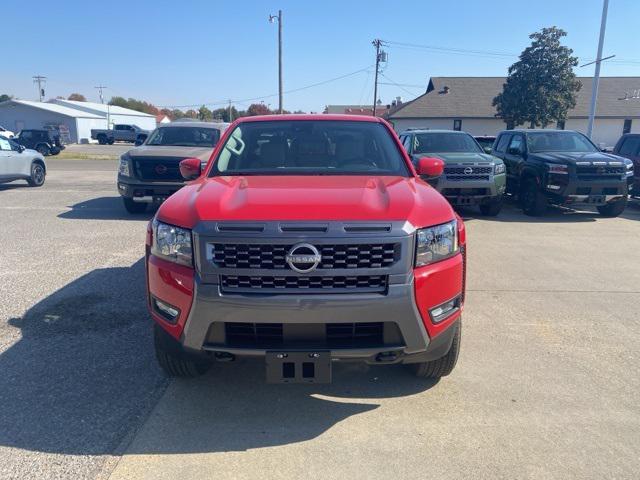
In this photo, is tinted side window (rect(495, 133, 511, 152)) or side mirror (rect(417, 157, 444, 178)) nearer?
side mirror (rect(417, 157, 444, 178))

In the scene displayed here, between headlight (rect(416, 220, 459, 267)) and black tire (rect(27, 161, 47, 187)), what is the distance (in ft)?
47.4

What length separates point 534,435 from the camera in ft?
9.43

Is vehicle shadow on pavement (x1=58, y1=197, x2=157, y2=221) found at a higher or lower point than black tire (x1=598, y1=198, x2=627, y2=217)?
lower

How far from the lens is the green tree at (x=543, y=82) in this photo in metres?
30.8

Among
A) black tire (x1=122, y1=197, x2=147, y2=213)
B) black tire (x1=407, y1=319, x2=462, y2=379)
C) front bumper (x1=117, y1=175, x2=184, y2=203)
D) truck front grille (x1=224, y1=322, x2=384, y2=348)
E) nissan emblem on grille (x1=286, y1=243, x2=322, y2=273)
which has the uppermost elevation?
nissan emblem on grille (x1=286, y1=243, x2=322, y2=273)

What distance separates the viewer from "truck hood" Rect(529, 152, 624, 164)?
986 cm

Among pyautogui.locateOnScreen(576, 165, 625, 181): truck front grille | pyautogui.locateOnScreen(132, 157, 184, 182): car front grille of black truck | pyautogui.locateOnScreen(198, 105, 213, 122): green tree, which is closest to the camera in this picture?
pyautogui.locateOnScreen(132, 157, 184, 182): car front grille of black truck

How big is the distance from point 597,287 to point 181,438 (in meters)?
5.02

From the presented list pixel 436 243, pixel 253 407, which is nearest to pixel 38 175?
pixel 253 407

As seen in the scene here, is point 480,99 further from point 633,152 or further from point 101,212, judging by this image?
point 101,212

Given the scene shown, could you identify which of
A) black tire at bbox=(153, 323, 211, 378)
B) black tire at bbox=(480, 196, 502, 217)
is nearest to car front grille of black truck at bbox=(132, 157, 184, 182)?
black tire at bbox=(480, 196, 502, 217)

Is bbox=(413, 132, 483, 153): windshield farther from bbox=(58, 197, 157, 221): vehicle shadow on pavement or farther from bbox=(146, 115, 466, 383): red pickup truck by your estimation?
bbox=(146, 115, 466, 383): red pickup truck

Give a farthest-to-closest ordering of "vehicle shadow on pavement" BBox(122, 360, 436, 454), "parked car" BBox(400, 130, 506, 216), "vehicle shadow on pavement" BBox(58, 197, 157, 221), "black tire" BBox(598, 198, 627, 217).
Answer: "black tire" BBox(598, 198, 627, 217) → "vehicle shadow on pavement" BBox(58, 197, 157, 221) → "parked car" BBox(400, 130, 506, 216) → "vehicle shadow on pavement" BBox(122, 360, 436, 454)

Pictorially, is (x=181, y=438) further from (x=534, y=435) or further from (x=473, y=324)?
(x=473, y=324)
